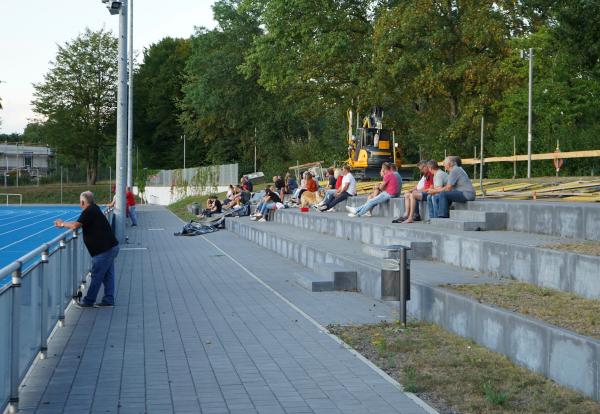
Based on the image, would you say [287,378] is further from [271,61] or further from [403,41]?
[271,61]

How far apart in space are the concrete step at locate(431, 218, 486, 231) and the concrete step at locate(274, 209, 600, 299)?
0.48ft

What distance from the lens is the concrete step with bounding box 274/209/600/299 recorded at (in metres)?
9.18

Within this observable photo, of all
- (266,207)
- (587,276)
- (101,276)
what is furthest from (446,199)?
(266,207)

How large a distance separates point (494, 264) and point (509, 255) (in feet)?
1.61

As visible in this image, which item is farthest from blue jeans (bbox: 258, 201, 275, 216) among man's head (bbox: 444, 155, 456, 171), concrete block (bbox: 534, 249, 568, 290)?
concrete block (bbox: 534, 249, 568, 290)

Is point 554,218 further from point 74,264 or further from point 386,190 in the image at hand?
point 386,190

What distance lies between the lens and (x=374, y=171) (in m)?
40.4

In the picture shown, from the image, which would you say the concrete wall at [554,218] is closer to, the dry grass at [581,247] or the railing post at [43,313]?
the dry grass at [581,247]

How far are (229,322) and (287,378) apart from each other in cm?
340

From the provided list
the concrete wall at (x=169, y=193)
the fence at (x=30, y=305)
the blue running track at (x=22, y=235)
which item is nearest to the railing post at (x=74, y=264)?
the fence at (x=30, y=305)

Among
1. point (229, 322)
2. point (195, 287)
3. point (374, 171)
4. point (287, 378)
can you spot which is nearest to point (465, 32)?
point (374, 171)

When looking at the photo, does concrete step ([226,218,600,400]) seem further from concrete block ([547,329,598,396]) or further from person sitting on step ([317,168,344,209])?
person sitting on step ([317,168,344,209])

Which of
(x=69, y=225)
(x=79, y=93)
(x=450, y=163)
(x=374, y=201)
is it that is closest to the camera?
(x=69, y=225)

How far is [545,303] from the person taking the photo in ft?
29.0
